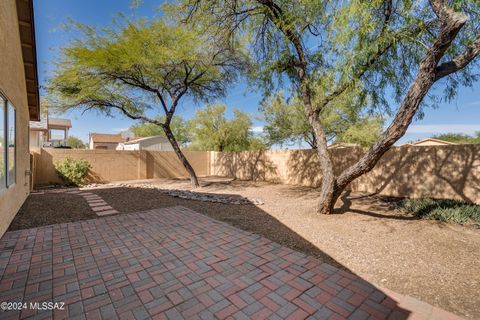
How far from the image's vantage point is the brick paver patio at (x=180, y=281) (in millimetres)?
2111

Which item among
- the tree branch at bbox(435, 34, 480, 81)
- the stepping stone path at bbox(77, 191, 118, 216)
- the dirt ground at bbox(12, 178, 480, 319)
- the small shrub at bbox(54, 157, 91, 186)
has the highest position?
the tree branch at bbox(435, 34, 480, 81)

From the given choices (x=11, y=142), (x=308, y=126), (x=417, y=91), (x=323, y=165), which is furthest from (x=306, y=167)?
(x=11, y=142)

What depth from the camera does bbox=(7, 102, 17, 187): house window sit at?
4.21m

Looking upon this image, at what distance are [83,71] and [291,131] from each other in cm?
1311

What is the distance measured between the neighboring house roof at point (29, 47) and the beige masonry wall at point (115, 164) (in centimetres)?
353

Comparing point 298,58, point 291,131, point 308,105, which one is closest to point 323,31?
point 298,58

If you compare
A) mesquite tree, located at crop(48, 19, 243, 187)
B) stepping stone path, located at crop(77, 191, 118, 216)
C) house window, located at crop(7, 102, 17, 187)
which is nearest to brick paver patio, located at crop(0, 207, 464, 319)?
house window, located at crop(7, 102, 17, 187)

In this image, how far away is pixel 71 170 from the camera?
10508mm

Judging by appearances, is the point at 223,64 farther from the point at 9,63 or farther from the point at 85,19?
the point at 9,63

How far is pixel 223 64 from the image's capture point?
9352mm

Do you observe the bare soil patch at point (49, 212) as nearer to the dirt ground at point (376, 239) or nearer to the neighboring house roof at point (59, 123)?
the dirt ground at point (376, 239)

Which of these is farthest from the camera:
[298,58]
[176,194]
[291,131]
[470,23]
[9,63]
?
[291,131]

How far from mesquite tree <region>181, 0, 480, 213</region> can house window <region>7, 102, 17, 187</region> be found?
14.9ft

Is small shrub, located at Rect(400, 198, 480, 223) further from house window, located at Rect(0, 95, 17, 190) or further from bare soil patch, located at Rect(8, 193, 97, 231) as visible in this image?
house window, located at Rect(0, 95, 17, 190)
